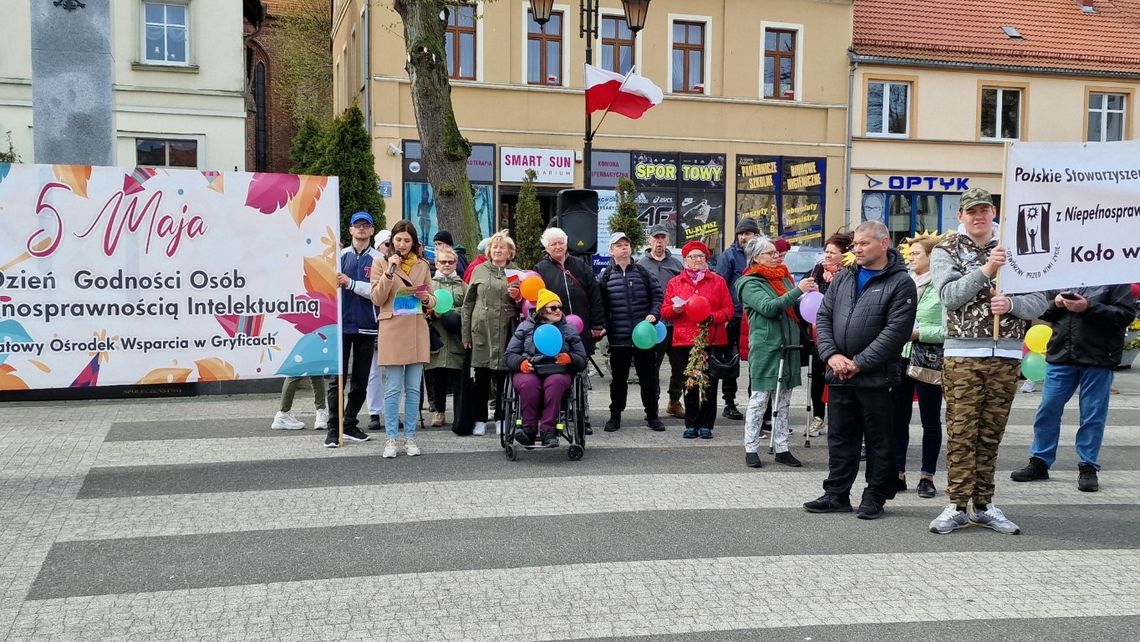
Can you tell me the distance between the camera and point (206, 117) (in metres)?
27.0

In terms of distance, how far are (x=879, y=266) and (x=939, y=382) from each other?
120cm

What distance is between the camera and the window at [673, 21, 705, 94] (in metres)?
28.7

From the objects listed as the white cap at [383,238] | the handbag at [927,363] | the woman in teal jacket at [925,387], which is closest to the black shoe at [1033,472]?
the woman in teal jacket at [925,387]

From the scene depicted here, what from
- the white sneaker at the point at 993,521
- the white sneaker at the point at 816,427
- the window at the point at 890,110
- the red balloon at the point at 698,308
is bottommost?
the white sneaker at the point at 816,427

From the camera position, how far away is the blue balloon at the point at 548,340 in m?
8.95

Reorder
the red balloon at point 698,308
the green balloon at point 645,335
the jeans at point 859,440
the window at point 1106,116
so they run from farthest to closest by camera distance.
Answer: the window at point 1106,116 < the green balloon at point 645,335 < the red balloon at point 698,308 < the jeans at point 859,440

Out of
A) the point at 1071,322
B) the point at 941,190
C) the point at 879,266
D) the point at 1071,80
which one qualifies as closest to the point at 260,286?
the point at 879,266

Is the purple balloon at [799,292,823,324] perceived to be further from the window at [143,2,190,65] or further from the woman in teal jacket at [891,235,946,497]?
the window at [143,2,190,65]

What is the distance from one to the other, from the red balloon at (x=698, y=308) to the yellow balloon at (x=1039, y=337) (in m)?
2.77

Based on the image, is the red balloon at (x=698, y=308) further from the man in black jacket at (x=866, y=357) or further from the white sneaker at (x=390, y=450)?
the white sneaker at (x=390, y=450)

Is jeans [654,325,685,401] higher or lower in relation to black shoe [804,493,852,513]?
higher

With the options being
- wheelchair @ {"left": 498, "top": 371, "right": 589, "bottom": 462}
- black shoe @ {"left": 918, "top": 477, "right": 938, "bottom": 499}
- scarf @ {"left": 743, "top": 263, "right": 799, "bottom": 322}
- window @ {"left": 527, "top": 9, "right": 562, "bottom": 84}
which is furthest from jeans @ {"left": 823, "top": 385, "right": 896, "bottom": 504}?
window @ {"left": 527, "top": 9, "right": 562, "bottom": 84}

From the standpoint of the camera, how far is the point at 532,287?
9320 millimetres

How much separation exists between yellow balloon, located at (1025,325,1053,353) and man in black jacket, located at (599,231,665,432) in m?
3.57
